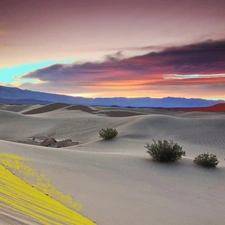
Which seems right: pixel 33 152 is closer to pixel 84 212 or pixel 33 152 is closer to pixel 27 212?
pixel 84 212

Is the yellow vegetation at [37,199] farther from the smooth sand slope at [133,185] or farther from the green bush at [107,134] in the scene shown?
the green bush at [107,134]

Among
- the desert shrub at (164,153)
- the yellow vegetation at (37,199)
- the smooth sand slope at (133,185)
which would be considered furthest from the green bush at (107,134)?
the yellow vegetation at (37,199)

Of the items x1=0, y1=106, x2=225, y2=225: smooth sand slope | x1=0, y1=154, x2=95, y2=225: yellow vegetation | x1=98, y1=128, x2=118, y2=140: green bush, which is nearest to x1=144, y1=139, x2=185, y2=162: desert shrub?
x1=0, y1=106, x2=225, y2=225: smooth sand slope

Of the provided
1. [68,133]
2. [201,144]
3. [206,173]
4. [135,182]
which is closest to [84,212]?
[135,182]

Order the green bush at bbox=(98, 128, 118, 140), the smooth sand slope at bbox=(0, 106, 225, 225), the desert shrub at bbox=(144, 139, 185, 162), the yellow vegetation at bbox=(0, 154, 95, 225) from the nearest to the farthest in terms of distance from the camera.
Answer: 1. the yellow vegetation at bbox=(0, 154, 95, 225)
2. the smooth sand slope at bbox=(0, 106, 225, 225)
3. the desert shrub at bbox=(144, 139, 185, 162)
4. the green bush at bbox=(98, 128, 118, 140)

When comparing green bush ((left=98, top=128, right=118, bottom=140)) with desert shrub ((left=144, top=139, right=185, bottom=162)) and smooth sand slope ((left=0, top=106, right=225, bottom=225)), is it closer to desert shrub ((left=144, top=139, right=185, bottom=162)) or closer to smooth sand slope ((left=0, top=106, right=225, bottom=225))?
smooth sand slope ((left=0, top=106, right=225, bottom=225))

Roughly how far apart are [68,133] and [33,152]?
1620 cm

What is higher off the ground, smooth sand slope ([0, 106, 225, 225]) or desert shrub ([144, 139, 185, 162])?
desert shrub ([144, 139, 185, 162])

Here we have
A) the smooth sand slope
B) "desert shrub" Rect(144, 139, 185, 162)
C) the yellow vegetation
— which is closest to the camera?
the yellow vegetation

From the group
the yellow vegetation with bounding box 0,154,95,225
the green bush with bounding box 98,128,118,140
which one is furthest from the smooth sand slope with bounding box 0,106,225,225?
the green bush with bounding box 98,128,118,140

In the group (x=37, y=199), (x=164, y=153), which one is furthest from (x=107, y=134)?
(x=37, y=199)

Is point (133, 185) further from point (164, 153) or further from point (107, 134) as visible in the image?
point (107, 134)

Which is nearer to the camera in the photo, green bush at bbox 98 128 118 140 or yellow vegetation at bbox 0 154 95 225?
yellow vegetation at bbox 0 154 95 225

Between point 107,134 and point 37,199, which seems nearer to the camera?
point 37,199
